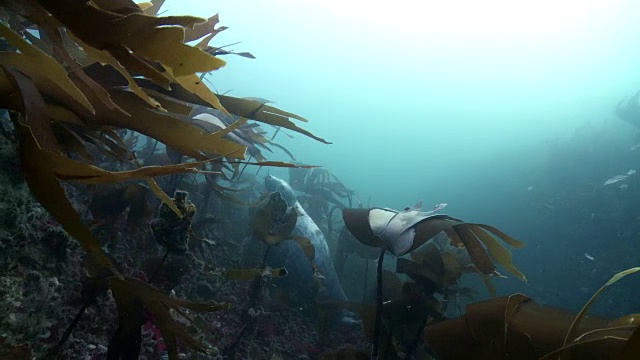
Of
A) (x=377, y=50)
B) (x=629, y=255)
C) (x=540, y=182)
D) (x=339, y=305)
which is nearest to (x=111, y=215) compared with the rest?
(x=339, y=305)

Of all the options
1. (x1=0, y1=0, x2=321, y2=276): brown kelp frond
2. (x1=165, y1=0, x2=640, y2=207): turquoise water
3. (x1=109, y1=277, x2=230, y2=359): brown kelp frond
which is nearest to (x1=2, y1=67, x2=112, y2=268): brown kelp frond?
(x1=0, y1=0, x2=321, y2=276): brown kelp frond

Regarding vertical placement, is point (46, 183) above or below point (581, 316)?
above

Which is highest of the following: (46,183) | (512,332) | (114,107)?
(114,107)

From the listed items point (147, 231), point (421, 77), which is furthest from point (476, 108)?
point (147, 231)

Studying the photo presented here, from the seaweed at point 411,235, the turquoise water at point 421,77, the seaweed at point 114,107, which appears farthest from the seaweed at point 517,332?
the turquoise water at point 421,77

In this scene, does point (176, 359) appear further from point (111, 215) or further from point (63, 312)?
point (111, 215)

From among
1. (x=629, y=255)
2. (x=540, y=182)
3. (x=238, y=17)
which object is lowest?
(x=629, y=255)

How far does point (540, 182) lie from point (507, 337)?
13.5 metres

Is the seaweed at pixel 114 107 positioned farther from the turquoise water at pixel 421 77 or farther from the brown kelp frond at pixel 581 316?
the turquoise water at pixel 421 77

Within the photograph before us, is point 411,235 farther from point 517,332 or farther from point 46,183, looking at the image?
point 46,183

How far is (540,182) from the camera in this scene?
40.3 ft

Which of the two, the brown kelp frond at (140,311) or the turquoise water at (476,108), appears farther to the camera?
the turquoise water at (476,108)

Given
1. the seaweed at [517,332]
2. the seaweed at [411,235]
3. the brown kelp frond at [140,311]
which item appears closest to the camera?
the seaweed at [517,332]

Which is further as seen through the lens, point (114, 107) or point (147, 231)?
point (147, 231)
